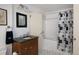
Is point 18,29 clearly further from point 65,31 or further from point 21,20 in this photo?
point 65,31

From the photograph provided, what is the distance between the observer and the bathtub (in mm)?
1361

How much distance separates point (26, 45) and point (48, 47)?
28cm

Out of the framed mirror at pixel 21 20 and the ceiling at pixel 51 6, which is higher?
the ceiling at pixel 51 6

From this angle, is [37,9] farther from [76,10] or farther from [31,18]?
[76,10]

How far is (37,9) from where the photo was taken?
1.37 metres

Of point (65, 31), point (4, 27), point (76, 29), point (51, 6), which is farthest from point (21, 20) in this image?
point (76, 29)

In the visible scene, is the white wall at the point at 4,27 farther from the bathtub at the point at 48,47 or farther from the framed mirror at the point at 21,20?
the bathtub at the point at 48,47

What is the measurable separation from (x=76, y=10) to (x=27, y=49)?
2.52 feet

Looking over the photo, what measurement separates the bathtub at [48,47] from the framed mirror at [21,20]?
0.30m

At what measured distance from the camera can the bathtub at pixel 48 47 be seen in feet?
4.47

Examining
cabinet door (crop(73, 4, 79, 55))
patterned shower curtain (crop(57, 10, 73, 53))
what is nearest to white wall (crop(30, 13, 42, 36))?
patterned shower curtain (crop(57, 10, 73, 53))

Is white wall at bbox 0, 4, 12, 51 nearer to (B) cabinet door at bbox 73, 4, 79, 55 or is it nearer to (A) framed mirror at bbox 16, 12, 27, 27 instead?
(A) framed mirror at bbox 16, 12, 27, 27

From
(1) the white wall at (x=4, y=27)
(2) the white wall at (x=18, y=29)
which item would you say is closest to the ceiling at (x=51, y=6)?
(2) the white wall at (x=18, y=29)
